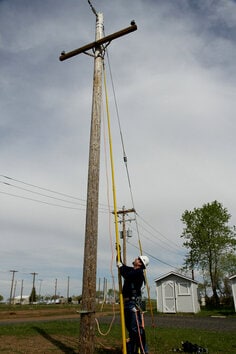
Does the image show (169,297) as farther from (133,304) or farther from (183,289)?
(133,304)

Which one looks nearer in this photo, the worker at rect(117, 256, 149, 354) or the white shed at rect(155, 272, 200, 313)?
the worker at rect(117, 256, 149, 354)

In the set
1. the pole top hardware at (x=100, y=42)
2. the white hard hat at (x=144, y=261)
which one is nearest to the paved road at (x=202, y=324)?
the white hard hat at (x=144, y=261)

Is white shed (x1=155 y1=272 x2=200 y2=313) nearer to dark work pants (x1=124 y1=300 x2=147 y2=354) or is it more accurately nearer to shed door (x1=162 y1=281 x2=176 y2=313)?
shed door (x1=162 y1=281 x2=176 y2=313)

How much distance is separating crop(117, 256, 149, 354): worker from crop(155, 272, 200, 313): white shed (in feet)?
85.2

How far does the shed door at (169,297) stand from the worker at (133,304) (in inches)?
1046

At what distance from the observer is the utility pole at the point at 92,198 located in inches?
247

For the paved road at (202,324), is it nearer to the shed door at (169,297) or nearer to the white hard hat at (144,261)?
the shed door at (169,297)

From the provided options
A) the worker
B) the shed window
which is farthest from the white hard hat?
the shed window

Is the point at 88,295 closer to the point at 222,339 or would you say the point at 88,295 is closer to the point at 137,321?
the point at 137,321

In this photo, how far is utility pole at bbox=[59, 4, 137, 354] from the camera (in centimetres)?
628

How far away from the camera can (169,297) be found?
3192 centimetres

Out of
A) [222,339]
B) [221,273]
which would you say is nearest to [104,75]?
[222,339]

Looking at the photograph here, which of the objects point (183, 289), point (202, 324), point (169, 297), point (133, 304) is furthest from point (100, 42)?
point (169, 297)

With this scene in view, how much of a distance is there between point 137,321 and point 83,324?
122 cm
